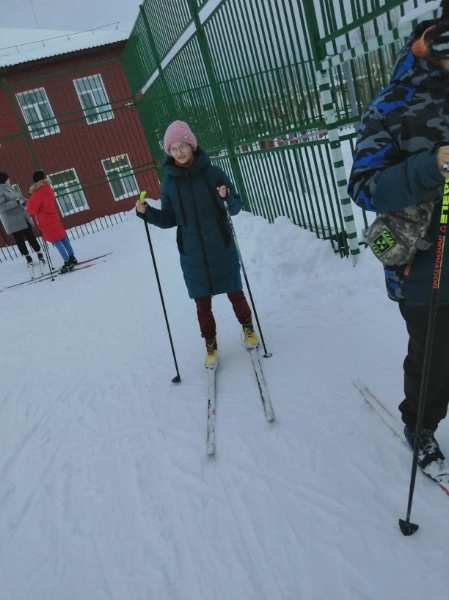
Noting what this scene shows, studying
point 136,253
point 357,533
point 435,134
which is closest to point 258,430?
point 357,533

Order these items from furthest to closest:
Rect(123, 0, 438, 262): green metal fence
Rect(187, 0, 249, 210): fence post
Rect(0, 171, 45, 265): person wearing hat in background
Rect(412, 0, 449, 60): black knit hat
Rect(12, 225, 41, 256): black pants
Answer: Rect(12, 225, 41, 256): black pants, Rect(0, 171, 45, 265): person wearing hat in background, Rect(187, 0, 249, 210): fence post, Rect(123, 0, 438, 262): green metal fence, Rect(412, 0, 449, 60): black knit hat

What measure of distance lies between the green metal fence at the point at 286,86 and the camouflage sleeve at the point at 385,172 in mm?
1760

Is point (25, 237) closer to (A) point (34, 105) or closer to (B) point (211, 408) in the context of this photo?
(B) point (211, 408)

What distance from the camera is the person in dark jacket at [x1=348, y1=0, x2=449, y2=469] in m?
1.38

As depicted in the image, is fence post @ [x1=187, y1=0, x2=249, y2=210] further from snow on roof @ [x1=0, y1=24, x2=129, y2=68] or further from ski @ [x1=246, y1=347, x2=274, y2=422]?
snow on roof @ [x1=0, y1=24, x2=129, y2=68]

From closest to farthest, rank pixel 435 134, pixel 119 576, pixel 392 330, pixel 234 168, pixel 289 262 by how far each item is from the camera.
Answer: pixel 435 134
pixel 119 576
pixel 392 330
pixel 289 262
pixel 234 168

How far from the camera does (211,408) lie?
Answer: 10.1 ft

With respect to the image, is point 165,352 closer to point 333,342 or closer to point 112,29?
point 333,342

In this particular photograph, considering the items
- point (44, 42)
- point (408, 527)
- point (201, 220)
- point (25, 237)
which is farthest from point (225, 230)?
point (44, 42)

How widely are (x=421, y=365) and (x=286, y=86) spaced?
3.67 metres

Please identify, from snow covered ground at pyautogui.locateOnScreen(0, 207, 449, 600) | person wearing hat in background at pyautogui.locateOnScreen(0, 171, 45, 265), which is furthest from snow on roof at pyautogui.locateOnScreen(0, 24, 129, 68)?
snow covered ground at pyautogui.locateOnScreen(0, 207, 449, 600)

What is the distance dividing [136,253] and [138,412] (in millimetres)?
5498

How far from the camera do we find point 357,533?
1918 mm

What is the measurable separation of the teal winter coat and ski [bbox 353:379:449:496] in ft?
4.28
